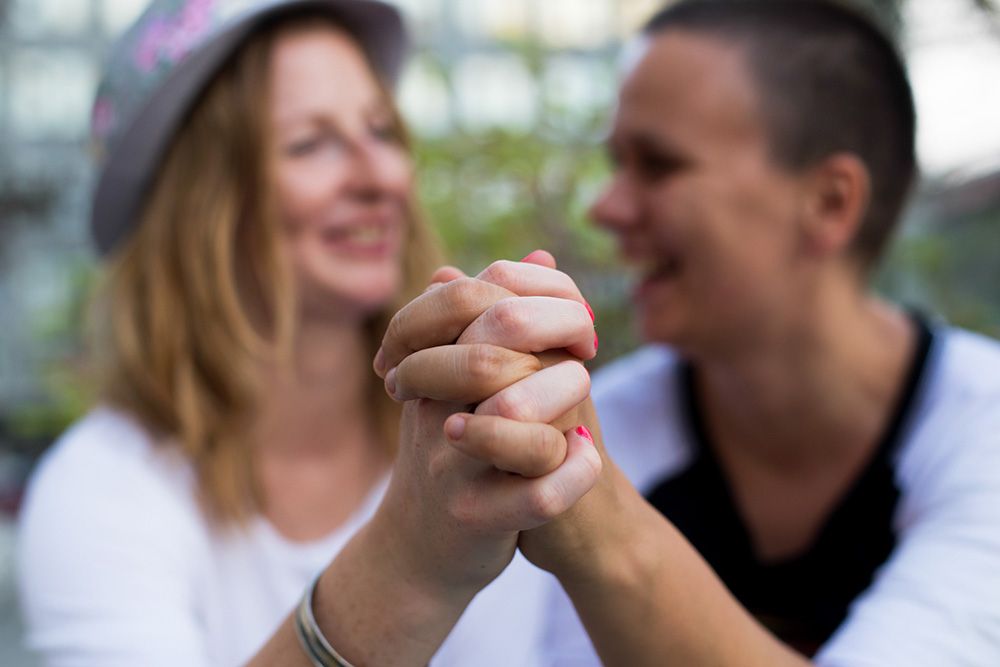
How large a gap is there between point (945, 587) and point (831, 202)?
1.00m

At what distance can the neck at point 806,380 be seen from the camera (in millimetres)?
1821

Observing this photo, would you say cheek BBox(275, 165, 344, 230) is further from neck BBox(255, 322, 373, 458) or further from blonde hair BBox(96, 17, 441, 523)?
neck BBox(255, 322, 373, 458)

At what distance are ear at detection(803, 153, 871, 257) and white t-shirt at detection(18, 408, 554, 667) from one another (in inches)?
45.1

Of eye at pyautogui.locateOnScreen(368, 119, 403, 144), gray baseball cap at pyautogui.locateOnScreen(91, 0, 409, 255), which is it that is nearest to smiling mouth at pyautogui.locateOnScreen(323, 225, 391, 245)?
eye at pyautogui.locateOnScreen(368, 119, 403, 144)

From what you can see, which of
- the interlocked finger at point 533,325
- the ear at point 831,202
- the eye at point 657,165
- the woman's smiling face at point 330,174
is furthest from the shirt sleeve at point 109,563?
the ear at point 831,202

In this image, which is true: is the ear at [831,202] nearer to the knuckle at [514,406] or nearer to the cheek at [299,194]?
the cheek at [299,194]

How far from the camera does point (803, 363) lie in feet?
6.18

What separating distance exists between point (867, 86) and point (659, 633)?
1.56 meters

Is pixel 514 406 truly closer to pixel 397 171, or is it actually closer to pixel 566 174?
pixel 397 171

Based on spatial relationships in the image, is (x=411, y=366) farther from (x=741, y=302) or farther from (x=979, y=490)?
(x=741, y=302)

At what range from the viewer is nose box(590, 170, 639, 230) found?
77.2 inches

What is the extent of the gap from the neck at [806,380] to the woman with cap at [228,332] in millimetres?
800

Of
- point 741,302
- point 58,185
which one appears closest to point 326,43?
point 741,302

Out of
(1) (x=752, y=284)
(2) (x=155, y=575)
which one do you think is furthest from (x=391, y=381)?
(1) (x=752, y=284)
